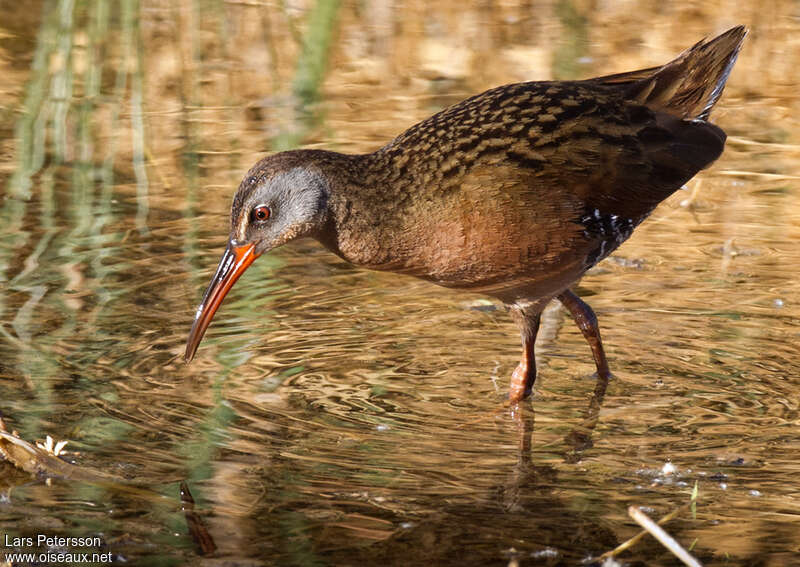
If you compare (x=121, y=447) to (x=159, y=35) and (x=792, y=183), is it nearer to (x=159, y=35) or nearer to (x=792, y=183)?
(x=792, y=183)

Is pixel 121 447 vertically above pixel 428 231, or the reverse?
pixel 428 231

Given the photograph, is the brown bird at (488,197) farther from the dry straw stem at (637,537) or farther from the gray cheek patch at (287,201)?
the dry straw stem at (637,537)

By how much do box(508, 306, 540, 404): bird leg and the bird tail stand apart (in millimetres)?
997

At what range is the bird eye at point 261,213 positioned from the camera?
15.9 ft

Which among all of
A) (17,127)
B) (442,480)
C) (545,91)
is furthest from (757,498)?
(17,127)

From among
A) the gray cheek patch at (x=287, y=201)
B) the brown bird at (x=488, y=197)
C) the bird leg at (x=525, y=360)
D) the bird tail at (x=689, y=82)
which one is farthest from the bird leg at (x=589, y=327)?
the gray cheek patch at (x=287, y=201)

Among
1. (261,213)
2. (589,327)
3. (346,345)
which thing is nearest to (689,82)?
(589,327)

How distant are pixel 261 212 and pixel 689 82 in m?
1.94

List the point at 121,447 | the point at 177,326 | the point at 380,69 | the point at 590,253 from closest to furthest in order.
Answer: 1. the point at 121,447
2. the point at 590,253
3. the point at 177,326
4. the point at 380,69

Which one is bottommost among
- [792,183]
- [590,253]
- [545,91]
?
[792,183]

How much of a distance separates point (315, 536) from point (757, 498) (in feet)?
4.49

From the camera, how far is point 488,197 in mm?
4852

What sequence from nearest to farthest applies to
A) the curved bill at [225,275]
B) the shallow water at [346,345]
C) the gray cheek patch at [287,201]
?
the shallow water at [346,345] < the gray cheek patch at [287,201] < the curved bill at [225,275]

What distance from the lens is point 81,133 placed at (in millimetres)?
7926
